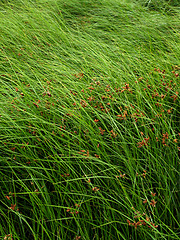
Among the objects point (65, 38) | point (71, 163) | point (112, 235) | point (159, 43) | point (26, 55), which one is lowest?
point (112, 235)

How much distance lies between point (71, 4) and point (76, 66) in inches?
78.4

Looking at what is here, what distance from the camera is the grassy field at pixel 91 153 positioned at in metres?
1.54

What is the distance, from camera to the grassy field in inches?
60.6

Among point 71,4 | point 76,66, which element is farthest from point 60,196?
point 71,4

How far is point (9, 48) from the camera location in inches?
117

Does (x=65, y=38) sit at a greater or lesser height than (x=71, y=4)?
lesser

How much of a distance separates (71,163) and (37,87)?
904 millimetres

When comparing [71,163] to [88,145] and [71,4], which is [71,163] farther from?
[71,4]

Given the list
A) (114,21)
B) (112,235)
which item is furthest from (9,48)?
(112,235)

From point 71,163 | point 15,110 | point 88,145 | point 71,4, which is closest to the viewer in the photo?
point 71,163

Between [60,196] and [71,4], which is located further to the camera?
[71,4]

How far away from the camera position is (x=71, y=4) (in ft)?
14.0

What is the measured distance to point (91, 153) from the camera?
1.79 metres

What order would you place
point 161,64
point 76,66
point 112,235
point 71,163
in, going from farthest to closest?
1. point 76,66
2. point 161,64
3. point 71,163
4. point 112,235
